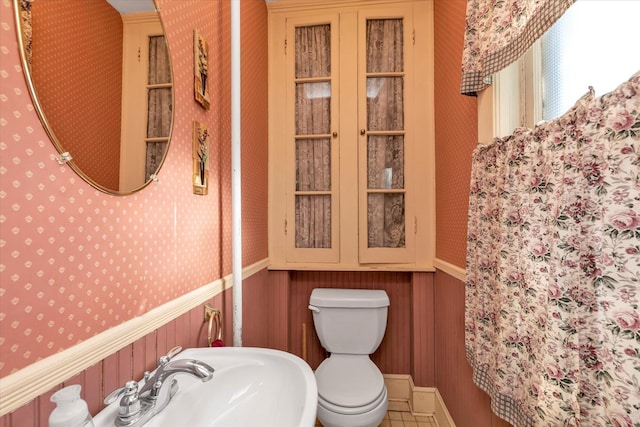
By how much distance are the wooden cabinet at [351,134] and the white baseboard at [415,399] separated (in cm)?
79

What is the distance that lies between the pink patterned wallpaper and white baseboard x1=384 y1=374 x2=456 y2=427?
4.96 feet

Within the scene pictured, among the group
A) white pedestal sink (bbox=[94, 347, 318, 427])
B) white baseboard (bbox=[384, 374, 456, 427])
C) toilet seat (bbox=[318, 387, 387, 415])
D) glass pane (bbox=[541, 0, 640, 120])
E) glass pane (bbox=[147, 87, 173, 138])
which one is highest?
glass pane (bbox=[541, 0, 640, 120])

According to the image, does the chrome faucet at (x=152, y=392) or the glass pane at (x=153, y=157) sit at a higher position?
the glass pane at (x=153, y=157)

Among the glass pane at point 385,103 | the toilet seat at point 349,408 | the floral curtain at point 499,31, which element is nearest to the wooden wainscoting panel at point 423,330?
the toilet seat at point 349,408

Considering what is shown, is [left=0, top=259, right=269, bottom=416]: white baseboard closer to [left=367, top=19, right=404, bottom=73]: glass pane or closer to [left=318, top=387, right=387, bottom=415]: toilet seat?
[left=318, top=387, right=387, bottom=415]: toilet seat

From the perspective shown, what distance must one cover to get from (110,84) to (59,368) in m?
0.64

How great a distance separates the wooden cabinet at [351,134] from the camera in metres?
1.86

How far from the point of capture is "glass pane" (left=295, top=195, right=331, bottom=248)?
1.93 metres

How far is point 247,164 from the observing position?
1564 millimetres

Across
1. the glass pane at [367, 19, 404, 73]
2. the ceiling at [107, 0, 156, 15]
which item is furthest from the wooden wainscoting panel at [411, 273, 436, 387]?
the ceiling at [107, 0, 156, 15]

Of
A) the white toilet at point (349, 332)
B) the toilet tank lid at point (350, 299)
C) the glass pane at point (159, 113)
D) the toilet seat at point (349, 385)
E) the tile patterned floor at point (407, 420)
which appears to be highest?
the glass pane at point (159, 113)

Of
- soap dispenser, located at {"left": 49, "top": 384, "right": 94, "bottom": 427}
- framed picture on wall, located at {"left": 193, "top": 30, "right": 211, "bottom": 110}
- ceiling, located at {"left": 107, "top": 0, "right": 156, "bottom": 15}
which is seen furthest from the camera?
framed picture on wall, located at {"left": 193, "top": 30, "right": 211, "bottom": 110}

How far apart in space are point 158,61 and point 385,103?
57.3 inches

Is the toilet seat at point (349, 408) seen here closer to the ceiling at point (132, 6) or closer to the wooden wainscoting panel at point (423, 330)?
the wooden wainscoting panel at point (423, 330)
